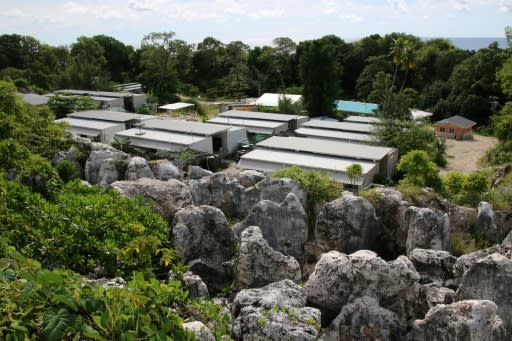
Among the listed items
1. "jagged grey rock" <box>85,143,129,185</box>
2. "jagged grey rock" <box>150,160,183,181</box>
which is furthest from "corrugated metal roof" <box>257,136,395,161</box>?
"jagged grey rock" <box>85,143,129,185</box>

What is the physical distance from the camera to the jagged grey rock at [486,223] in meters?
18.3

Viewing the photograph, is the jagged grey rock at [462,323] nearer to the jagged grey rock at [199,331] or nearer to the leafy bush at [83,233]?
the jagged grey rock at [199,331]

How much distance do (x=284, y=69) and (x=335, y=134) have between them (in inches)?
1594

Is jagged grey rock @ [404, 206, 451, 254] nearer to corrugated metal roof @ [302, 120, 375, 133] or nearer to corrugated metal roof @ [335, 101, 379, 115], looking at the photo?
corrugated metal roof @ [302, 120, 375, 133]

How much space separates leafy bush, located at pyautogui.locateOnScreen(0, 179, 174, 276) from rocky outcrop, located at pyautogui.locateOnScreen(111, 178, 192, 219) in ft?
10.4

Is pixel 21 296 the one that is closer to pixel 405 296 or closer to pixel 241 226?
pixel 405 296

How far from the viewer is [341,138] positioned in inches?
1671

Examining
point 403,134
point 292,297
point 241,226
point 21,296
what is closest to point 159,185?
point 241,226

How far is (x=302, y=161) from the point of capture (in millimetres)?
33438

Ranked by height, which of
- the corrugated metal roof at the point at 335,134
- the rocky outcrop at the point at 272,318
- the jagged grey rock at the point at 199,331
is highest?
the jagged grey rock at the point at 199,331

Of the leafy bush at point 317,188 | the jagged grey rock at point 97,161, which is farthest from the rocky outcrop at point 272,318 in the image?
the jagged grey rock at point 97,161

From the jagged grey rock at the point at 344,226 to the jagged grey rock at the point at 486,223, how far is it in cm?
516

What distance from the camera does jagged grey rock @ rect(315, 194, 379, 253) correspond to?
16.2 meters

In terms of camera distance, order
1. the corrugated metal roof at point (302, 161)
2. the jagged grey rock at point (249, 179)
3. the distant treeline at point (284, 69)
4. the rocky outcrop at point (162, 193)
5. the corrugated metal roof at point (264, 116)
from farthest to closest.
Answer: the distant treeline at point (284, 69), the corrugated metal roof at point (264, 116), the corrugated metal roof at point (302, 161), the jagged grey rock at point (249, 179), the rocky outcrop at point (162, 193)
